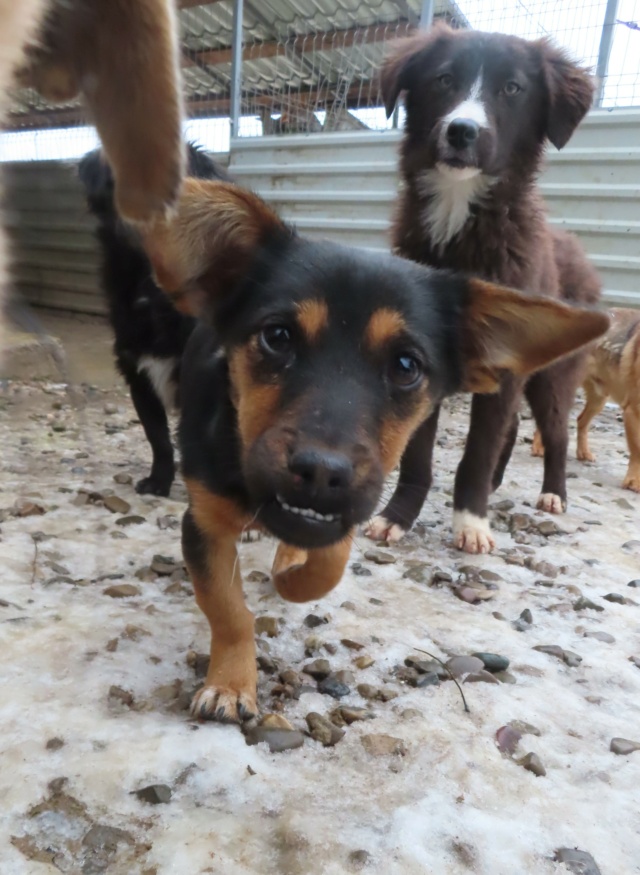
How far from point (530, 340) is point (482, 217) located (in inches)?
48.4

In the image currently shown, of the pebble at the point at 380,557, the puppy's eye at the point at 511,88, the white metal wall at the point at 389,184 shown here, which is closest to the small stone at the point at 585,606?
the pebble at the point at 380,557

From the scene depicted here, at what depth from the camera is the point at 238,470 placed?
5.94 ft

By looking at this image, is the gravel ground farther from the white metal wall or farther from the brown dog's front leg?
the white metal wall

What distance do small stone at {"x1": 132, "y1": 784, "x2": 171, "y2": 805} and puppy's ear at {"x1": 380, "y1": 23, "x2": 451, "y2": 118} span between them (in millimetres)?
2904

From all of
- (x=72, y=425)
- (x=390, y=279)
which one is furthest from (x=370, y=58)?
(x=390, y=279)

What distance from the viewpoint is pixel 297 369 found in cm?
171

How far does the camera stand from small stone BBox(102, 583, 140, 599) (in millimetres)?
2299

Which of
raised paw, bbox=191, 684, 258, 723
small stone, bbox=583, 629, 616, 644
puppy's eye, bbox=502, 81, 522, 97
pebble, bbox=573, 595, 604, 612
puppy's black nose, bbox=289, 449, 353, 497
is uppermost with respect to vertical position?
puppy's eye, bbox=502, 81, 522, 97

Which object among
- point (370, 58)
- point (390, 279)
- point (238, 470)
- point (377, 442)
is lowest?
point (238, 470)

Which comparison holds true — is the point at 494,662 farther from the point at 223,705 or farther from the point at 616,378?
the point at 616,378

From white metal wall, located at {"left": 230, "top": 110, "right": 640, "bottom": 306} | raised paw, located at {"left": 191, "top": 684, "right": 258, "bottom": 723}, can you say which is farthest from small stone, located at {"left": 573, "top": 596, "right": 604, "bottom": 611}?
white metal wall, located at {"left": 230, "top": 110, "right": 640, "bottom": 306}

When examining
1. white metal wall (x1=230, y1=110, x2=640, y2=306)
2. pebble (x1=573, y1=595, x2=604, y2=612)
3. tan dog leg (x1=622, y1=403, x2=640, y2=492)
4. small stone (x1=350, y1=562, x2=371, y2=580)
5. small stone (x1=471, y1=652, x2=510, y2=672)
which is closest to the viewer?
small stone (x1=471, y1=652, x2=510, y2=672)

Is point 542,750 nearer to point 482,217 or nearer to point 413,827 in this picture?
point 413,827

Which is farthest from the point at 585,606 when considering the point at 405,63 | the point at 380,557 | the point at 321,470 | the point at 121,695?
the point at 405,63
